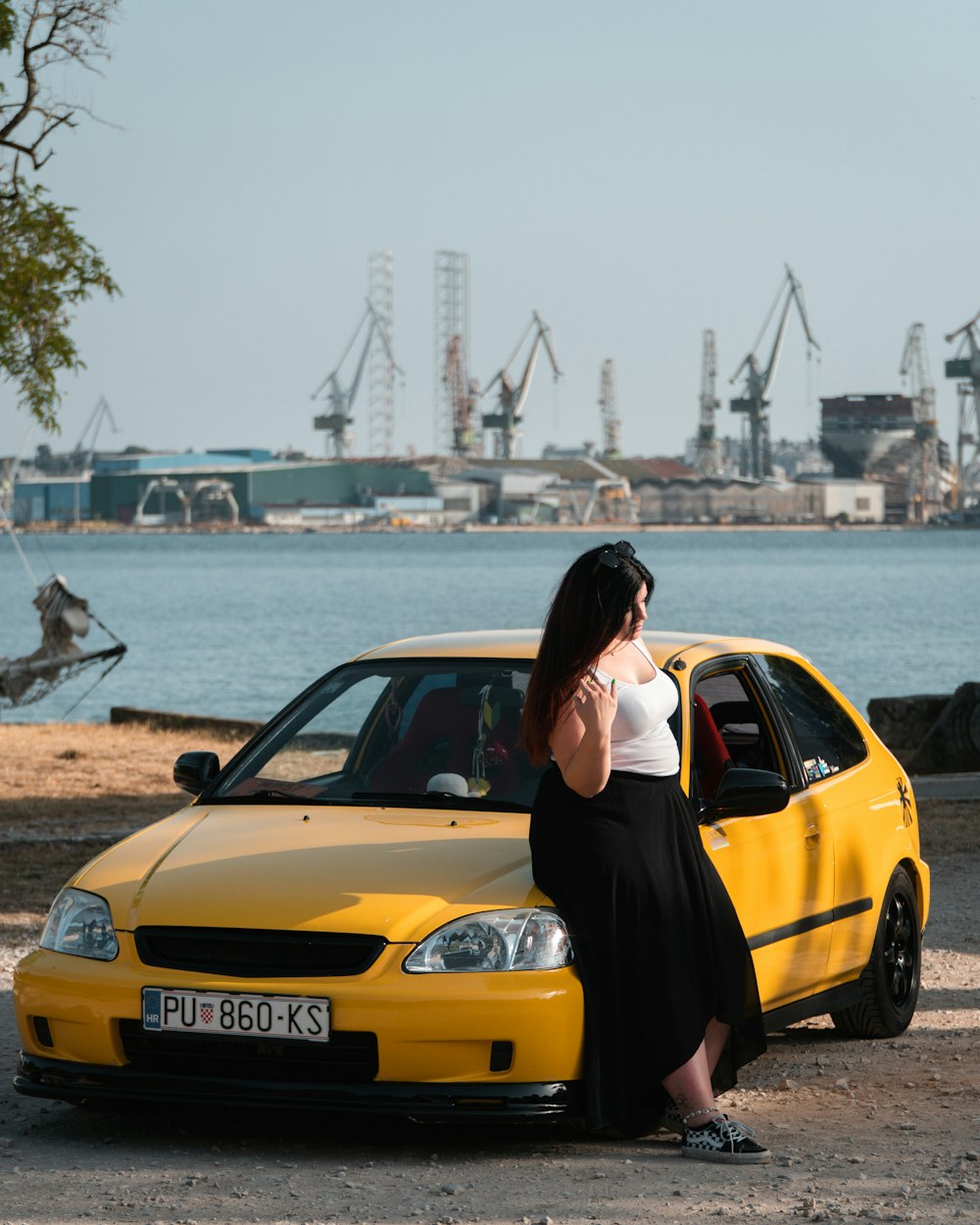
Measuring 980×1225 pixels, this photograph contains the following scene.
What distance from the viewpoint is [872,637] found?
5378 cm

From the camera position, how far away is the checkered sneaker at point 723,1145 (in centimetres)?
475

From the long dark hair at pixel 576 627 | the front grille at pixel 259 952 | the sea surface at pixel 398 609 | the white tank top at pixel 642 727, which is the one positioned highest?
the long dark hair at pixel 576 627

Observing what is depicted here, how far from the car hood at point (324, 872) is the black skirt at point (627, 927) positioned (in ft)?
0.47

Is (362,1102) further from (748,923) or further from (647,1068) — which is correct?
(748,923)

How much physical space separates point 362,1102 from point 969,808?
9180 millimetres

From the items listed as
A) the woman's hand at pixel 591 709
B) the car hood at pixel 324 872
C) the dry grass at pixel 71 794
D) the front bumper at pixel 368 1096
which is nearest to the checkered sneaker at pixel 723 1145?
the front bumper at pixel 368 1096

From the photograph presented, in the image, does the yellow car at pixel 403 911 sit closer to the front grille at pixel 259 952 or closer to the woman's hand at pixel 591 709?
the front grille at pixel 259 952

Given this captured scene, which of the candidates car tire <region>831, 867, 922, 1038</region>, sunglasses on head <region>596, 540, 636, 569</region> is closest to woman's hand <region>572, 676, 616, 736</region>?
sunglasses on head <region>596, 540, 636, 569</region>

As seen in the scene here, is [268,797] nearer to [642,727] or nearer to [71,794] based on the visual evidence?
[642,727]

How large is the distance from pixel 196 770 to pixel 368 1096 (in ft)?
5.21

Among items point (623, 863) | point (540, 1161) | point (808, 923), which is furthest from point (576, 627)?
point (808, 923)

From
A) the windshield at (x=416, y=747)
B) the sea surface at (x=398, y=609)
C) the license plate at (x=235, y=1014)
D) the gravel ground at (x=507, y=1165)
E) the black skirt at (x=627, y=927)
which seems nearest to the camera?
the gravel ground at (x=507, y=1165)

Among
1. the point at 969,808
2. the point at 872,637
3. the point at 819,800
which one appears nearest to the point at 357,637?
the point at 872,637

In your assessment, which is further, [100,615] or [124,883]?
[100,615]
